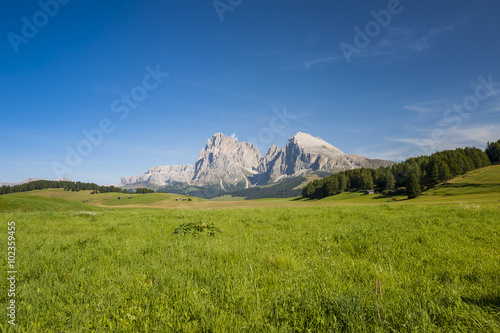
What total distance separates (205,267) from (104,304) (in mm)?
2072

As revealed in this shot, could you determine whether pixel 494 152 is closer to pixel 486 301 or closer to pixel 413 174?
pixel 413 174

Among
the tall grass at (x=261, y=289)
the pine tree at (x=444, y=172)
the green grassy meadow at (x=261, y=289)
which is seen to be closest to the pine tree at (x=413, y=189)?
the pine tree at (x=444, y=172)

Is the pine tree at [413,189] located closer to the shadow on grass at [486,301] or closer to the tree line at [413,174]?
the tree line at [413,174]

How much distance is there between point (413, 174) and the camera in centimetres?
8500

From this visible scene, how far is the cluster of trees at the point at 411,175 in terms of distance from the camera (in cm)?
9631

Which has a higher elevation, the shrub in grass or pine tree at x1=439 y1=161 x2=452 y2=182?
pine tree at x1=439 y1=161 x2=452 y2=182

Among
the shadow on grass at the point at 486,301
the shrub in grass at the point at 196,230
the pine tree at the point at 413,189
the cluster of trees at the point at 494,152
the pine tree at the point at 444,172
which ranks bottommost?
the pine tree at the point at 413,189

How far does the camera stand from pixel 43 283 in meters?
4.50

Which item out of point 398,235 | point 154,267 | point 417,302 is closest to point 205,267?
point 154,267

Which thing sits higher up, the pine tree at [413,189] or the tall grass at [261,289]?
the tall grass at [261,289]

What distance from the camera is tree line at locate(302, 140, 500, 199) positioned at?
316 feet

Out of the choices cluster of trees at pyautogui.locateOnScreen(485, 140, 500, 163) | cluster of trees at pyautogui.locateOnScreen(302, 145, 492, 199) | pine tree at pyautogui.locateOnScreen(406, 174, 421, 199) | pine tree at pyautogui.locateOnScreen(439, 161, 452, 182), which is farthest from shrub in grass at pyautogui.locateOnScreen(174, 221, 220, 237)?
cluster of trees at pyautogui.locateOnScreen(485, 140, 500, 163)

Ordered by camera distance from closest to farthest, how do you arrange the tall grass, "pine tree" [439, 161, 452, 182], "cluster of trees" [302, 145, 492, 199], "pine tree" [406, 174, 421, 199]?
the tall grass, "pine tree" [406, 174, 421, 199], "pine tree" [439, 161, 452, 182], "cluster of trees" [302, 145, 492, 199]

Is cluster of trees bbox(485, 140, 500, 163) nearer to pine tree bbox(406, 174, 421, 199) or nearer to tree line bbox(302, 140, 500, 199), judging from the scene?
tree line bbox(302, 140, 500, 199)
